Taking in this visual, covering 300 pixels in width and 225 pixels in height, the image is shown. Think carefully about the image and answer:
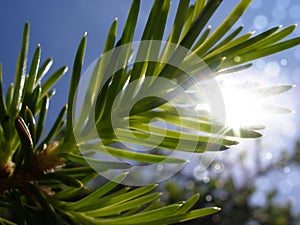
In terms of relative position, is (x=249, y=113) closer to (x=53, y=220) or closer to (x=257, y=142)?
(x=53, y=220)

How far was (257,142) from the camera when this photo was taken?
2418 mm

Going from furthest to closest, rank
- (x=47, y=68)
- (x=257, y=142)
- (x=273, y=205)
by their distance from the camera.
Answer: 1. (x=257, y=142)
2. (x=273, y=205)
3. (x=47, y=68)

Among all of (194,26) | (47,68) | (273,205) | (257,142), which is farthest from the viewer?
(257,142)

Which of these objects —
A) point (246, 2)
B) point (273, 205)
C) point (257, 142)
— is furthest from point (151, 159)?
point (257, 142)

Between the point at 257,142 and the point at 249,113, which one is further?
the point at 257,142

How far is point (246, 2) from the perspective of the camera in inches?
13.0

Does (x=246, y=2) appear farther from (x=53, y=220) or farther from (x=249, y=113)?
(x=53, y=220)

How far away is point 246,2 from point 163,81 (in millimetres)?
88

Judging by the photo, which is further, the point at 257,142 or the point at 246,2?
the point at 257,142

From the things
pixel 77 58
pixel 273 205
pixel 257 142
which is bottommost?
pixel 273 205

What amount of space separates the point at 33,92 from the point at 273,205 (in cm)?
203

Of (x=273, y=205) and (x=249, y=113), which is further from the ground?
(x=249, y=113)

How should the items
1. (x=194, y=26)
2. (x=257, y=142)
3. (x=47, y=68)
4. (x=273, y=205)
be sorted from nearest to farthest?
(x=194, y=26) → (x=47, y=68) → (x=273, y=205) → (x=257, y=142)

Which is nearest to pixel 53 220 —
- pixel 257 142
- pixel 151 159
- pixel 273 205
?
pixel 151 159
